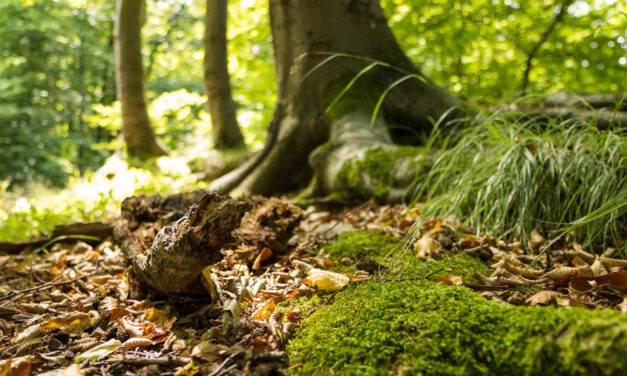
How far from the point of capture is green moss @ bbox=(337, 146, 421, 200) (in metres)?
3.11

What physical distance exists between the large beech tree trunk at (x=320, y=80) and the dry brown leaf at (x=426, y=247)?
2.09m

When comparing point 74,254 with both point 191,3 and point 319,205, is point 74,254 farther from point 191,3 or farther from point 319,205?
point 191,3

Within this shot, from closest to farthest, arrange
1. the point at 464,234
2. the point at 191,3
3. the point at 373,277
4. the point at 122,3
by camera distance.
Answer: the point at 373,277 → the point at 464,234 → the point at 122,3 → the point at 191,3

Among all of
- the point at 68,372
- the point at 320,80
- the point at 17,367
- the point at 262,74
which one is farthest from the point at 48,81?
the point at 68,372

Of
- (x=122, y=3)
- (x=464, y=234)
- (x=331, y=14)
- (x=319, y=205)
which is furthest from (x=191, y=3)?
(x=464, y=234)

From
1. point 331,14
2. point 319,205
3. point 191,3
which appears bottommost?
point 319,205

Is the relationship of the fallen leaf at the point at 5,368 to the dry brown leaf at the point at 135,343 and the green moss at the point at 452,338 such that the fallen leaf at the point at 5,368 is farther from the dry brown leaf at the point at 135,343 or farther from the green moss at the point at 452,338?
the green moss at the point at 452,338

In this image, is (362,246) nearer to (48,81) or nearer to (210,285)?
(210,285)

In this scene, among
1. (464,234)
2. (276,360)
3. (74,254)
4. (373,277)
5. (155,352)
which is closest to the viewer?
(276,360)

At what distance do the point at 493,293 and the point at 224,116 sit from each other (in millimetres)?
6204

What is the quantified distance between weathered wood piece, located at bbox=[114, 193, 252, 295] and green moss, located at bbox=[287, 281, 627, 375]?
1.53 feet

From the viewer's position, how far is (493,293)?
1.41 meters

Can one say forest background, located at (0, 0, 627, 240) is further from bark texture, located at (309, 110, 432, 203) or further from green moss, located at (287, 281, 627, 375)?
green moss, located at (287, 281, 627, 375)

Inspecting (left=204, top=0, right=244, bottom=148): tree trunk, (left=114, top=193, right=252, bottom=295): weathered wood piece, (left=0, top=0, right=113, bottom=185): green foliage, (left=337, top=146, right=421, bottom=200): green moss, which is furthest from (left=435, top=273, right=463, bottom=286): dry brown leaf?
(left=0, top=0, right=113, bottom=185): green foliage
